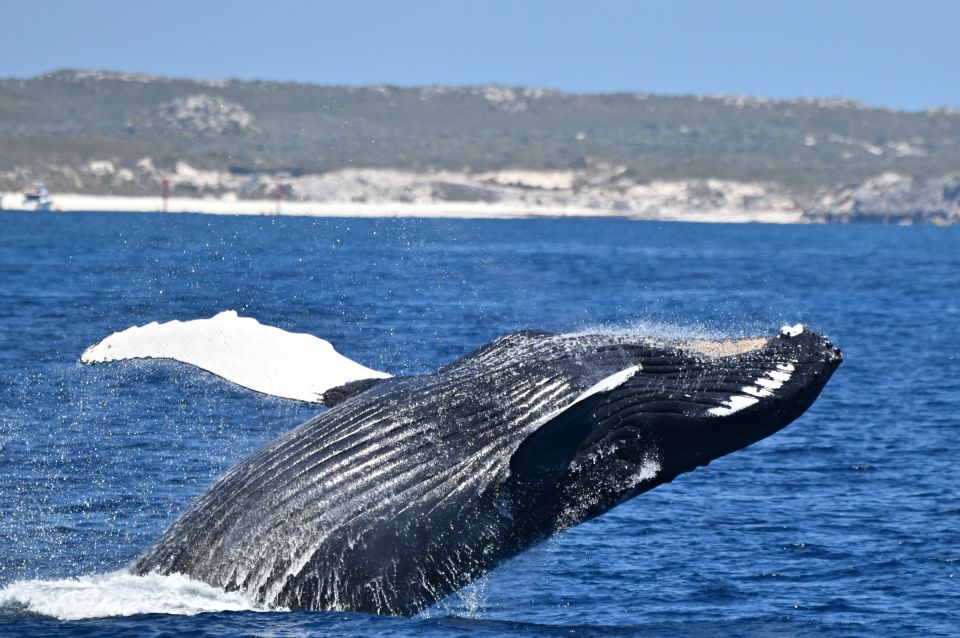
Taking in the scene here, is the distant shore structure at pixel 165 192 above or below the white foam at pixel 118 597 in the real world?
above

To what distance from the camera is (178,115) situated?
162750 millimetres

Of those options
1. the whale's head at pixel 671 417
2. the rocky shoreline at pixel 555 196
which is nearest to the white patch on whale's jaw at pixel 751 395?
the whale's head at pixel 671 417

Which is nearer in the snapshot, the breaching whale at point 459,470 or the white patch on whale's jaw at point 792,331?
the breaching whale at point 459,470

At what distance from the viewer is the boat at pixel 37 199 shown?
113 meters

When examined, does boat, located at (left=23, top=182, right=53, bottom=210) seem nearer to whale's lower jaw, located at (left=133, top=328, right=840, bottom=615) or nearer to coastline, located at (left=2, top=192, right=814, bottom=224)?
coastline, located at (left=2, top=192, right=814, bottom=224)

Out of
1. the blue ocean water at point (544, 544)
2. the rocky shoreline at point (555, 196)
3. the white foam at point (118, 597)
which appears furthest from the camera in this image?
the rocky shoreline at point (555, 196)

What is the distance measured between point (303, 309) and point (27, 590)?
56.9 ft

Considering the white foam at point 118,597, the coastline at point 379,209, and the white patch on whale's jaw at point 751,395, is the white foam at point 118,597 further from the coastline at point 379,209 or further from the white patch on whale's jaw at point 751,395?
the coastline at point 379,209

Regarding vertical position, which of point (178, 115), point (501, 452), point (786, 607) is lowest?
point (786, 607)

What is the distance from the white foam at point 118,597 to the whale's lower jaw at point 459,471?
13 cm

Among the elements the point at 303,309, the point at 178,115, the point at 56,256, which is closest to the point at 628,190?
the point at 178,115

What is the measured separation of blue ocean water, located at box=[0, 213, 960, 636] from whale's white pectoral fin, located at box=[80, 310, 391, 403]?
134cm

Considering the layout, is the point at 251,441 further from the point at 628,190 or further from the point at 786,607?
the point at 628,190

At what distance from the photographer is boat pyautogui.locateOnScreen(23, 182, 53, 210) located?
372 feet
